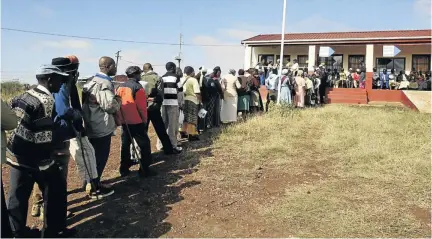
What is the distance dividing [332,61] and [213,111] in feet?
48.8

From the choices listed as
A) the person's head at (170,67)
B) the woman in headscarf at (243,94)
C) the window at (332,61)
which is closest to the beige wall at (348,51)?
the window at (332,61)

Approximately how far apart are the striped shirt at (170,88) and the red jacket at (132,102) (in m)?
1.34

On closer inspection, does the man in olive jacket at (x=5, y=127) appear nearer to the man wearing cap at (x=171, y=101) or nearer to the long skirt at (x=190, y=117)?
the man wearing cap at (x=171, y=101)

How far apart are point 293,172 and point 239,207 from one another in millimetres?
1670

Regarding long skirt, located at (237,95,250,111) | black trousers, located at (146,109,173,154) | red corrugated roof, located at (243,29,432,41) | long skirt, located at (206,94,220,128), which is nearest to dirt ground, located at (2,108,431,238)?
black trousers, located at (146,109,173,154)

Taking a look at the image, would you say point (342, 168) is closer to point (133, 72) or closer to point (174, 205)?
point (174, 205)

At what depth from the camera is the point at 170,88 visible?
270 inches

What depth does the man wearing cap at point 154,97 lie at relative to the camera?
6195 millimetres

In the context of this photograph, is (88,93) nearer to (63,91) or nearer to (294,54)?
(63,91)

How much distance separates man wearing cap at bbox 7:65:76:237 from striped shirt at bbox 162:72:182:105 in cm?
338

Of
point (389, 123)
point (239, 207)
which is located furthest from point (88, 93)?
point (389, 123)

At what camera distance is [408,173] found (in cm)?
579

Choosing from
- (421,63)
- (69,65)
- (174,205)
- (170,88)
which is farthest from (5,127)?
(421,63)

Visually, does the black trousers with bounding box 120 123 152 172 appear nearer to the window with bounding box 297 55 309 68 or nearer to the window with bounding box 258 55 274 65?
the window with bounding box 297 55 309 68
